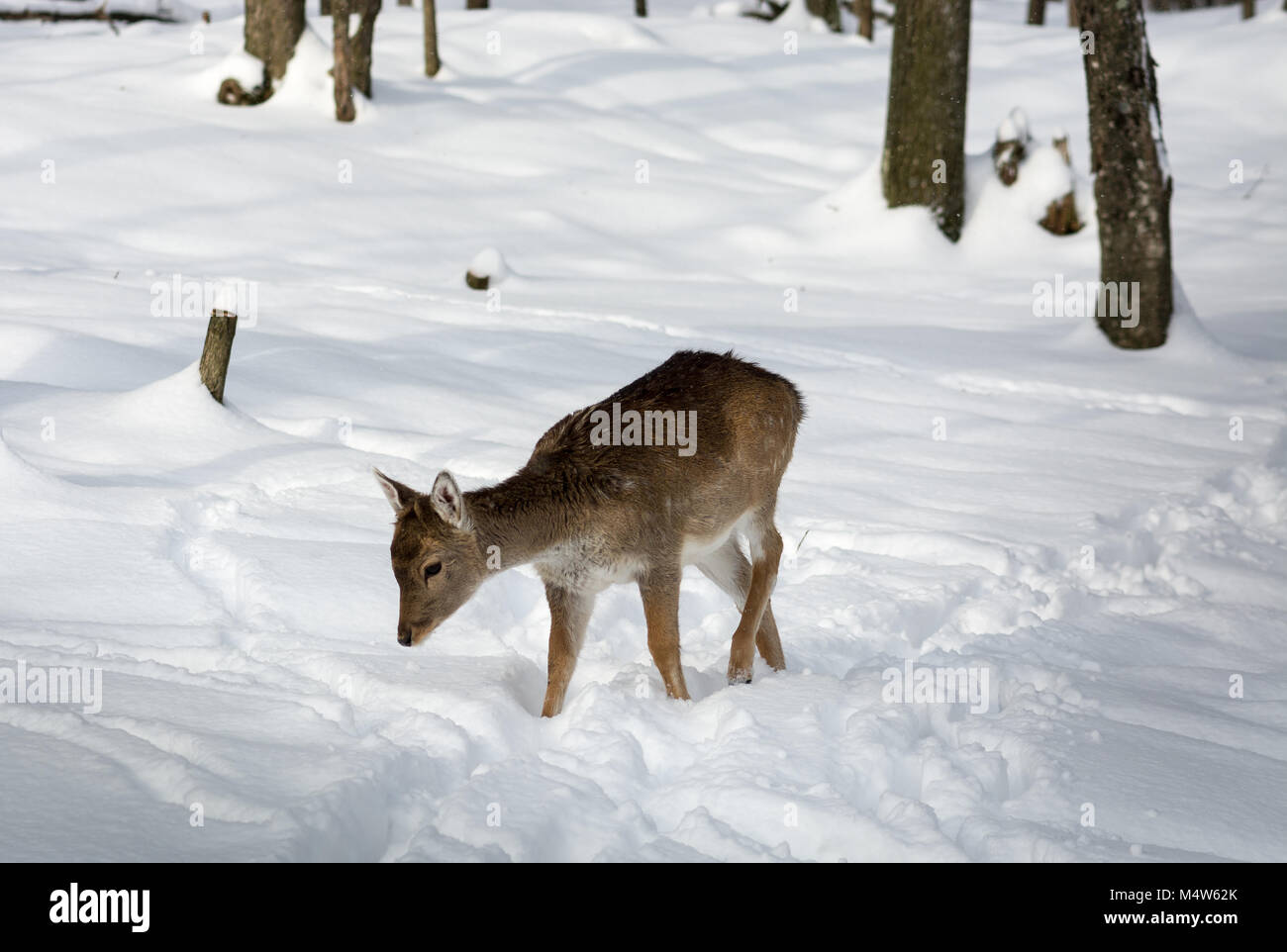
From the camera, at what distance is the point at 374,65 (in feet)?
66.6

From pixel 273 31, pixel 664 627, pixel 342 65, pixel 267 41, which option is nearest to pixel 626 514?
pixel 664 627

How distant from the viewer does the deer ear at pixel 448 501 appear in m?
4.63

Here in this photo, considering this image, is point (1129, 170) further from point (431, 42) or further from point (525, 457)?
point (431, 42)

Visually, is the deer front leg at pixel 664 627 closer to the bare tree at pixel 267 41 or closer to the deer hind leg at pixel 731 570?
the deer hind leg at pixel 731 570

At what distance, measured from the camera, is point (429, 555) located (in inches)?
188

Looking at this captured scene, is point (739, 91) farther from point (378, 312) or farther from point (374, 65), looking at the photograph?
point (378, 312)

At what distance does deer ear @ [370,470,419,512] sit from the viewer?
4.71 meters

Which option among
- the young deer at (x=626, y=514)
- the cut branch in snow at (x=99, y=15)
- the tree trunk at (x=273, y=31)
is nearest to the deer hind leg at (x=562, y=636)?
the young deer at (x=626, y=514)

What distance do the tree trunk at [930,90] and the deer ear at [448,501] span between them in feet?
36.1

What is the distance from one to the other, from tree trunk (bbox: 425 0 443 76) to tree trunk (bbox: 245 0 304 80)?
2.36 metres

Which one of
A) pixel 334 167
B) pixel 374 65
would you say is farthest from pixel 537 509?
pixel 374 65

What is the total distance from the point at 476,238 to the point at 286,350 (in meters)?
5.36

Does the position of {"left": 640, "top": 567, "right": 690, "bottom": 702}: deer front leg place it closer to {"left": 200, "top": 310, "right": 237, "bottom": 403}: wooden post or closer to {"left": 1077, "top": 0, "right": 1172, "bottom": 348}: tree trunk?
{"left": 200, "top": 310, "right": 237, "bottom": 403}: wooden post

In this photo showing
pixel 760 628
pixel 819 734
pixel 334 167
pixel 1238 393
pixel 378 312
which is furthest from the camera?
pixel 334 167
